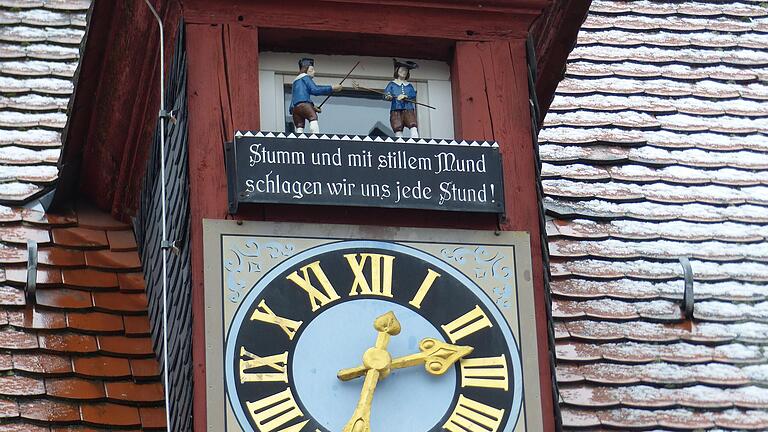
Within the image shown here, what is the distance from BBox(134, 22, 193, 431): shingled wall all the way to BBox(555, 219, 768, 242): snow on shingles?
6.08 ft

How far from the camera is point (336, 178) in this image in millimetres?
10000

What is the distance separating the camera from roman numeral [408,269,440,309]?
991cm

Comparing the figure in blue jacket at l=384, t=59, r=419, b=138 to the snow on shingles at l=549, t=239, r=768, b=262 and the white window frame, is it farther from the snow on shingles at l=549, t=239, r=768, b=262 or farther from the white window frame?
the snow on shingles at l=549, t=239, r=768, b=262

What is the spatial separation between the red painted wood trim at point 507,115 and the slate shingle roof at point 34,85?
2151mm

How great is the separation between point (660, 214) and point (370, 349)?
8.32 feet

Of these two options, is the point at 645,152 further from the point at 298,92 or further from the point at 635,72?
the point at 298,92

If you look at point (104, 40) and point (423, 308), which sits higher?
point (104, 40)

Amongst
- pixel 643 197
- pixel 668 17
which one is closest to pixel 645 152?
pixel 643 197

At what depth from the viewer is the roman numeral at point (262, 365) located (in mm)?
9602

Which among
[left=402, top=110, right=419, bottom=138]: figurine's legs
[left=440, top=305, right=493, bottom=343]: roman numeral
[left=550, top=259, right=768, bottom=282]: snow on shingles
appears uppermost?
[left=402, top=110, right=419, bottom=138]: figurine's legs

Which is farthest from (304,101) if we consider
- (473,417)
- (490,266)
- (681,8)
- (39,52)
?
(681,8)

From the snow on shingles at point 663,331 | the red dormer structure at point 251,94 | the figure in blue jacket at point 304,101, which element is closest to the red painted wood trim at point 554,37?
the red dormer structure at point 251,94

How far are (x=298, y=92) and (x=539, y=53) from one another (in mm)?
1204

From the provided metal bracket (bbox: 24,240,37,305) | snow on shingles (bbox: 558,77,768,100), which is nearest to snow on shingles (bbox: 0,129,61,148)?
metal bracket (bbox: 24,240,37,305)
